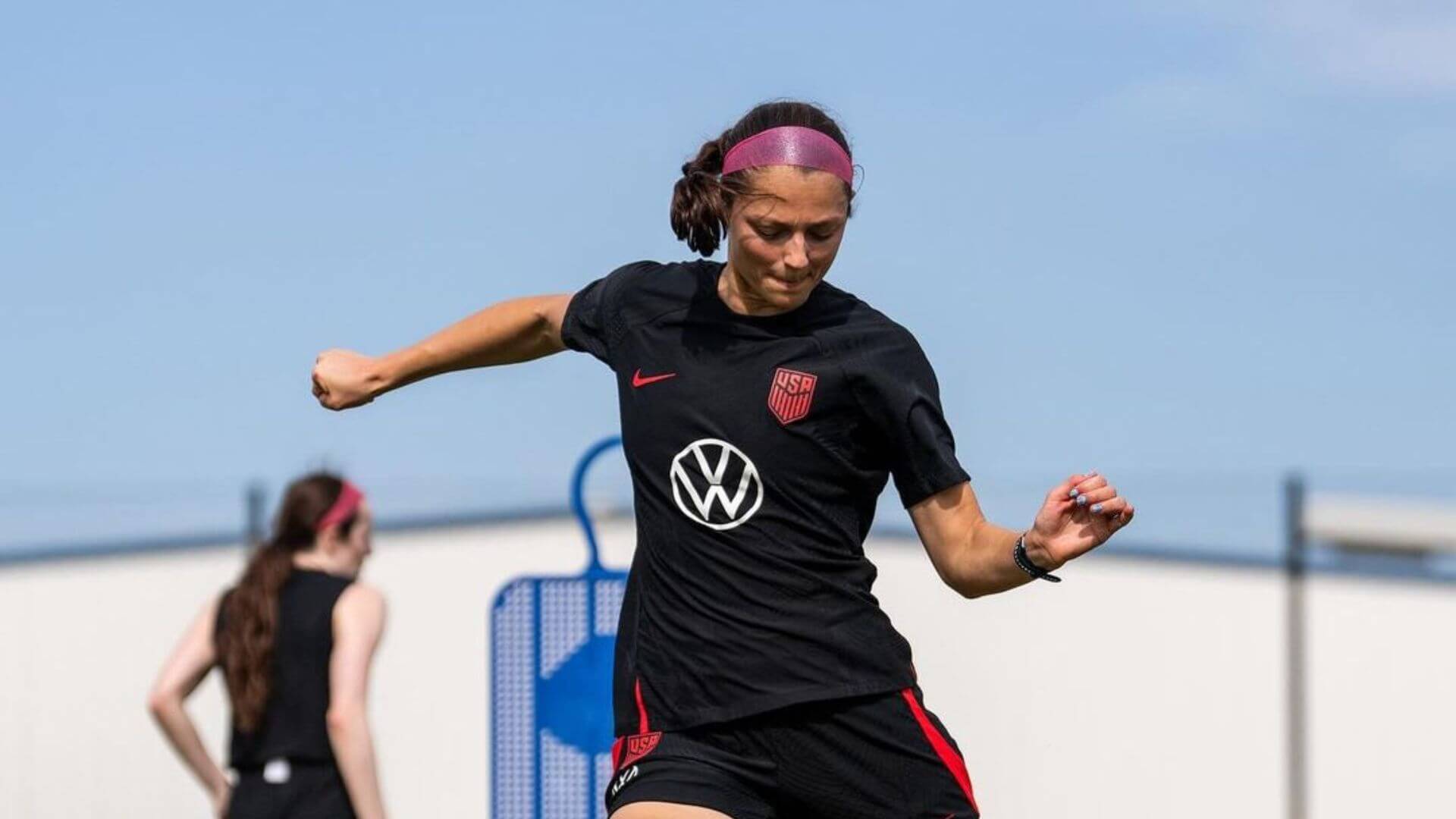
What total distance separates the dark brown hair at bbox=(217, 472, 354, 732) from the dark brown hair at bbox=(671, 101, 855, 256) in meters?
1.97

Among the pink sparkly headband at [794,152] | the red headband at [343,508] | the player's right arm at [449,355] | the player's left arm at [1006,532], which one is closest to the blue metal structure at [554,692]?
the red headband at [343,508]

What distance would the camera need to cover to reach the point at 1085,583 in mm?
7918

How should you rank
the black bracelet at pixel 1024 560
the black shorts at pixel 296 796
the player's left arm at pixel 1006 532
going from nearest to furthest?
the player's left arm at pixel 1006 532
the black bracelet at pixel 1024 560
the black shorts at pixel 296 796

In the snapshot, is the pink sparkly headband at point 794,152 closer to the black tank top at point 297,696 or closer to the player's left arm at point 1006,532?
the player's left arm at point 1006,532

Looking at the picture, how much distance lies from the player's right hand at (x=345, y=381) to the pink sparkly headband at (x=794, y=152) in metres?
0.82

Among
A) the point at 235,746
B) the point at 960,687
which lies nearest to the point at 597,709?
the point at 235,746

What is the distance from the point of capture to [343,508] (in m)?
5.38

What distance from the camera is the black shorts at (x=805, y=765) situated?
339 cm

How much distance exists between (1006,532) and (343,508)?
2.45 m

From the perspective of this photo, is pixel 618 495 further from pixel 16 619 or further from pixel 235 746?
pixel 235 746

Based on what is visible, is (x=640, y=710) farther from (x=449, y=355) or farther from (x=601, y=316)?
(x=449, y=355)

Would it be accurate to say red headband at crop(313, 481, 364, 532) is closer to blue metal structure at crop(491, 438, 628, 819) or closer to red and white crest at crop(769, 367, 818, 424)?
blue metal structure at crop(491, 438, 628, 819)

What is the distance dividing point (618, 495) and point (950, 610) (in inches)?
55.5

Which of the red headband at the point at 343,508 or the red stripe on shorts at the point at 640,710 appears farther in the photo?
the red headband at the point at 343,508
